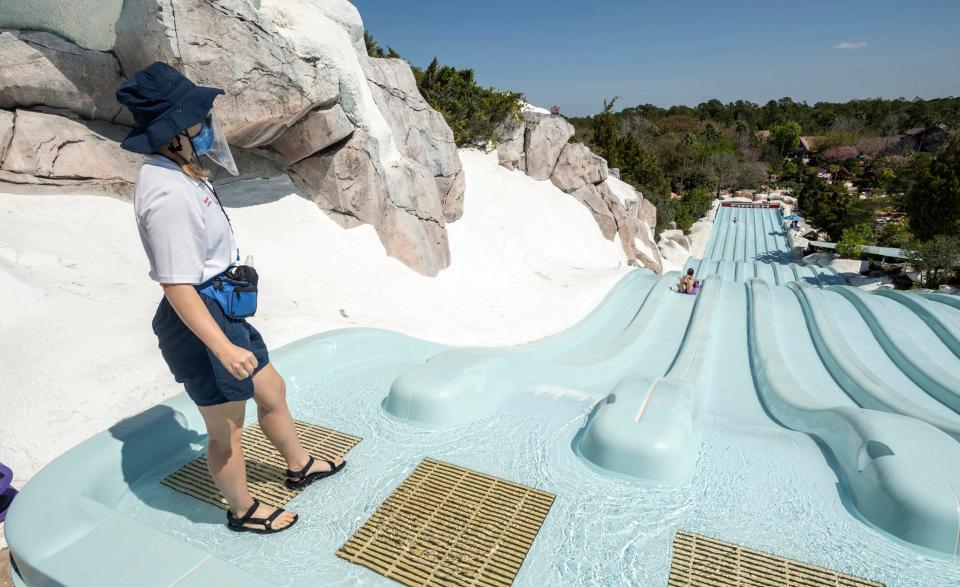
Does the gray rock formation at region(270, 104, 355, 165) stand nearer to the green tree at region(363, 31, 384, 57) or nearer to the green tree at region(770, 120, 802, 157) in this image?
the green tree at region(363, 31, 384, 57)

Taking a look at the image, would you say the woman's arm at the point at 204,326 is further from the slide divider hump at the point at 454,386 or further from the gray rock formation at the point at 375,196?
the gray rock formation at the point at 375,196

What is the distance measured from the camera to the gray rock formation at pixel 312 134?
7882 mm

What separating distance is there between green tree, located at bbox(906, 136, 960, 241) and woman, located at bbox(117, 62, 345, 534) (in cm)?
2141

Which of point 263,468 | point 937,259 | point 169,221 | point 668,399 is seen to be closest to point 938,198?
point 937,259

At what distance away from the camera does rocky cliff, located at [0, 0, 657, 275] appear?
585cm

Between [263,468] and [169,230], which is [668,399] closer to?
[263,468]

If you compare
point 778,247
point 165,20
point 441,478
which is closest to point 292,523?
point 441,478

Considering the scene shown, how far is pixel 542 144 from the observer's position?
55.8 ft

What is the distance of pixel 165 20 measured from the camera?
589cm

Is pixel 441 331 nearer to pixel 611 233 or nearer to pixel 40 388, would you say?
pixel 40 388

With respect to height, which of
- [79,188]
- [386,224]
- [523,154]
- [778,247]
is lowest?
[778,247]

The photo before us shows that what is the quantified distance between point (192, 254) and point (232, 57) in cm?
598

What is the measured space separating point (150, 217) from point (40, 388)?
8.79 ft

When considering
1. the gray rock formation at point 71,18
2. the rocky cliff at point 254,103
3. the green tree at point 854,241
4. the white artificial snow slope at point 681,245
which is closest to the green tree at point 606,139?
the white artificial snow slope at point 681,245
